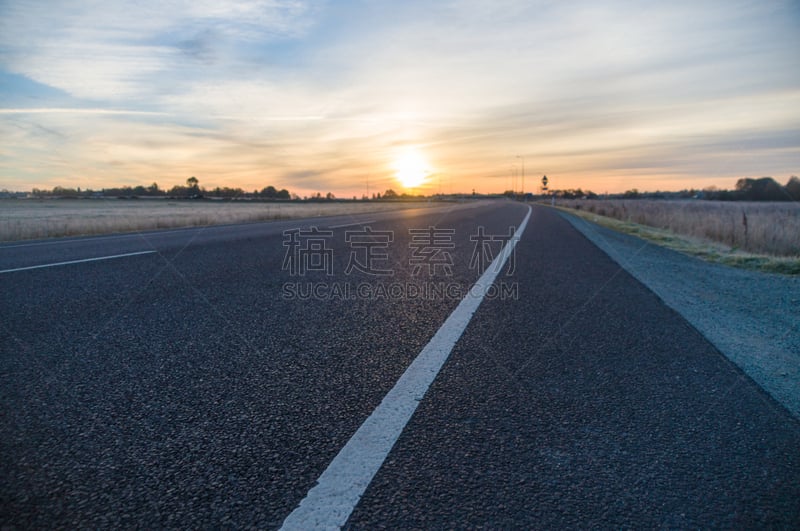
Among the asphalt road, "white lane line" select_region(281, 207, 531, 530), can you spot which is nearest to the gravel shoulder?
the asphalt road

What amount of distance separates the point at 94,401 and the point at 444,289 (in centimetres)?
390

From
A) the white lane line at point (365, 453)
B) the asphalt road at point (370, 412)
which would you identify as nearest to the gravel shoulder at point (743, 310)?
the asphalt road at point (370, 412)

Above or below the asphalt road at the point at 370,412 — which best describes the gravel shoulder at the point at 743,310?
below

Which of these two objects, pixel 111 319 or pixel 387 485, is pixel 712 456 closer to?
pixel 387 485

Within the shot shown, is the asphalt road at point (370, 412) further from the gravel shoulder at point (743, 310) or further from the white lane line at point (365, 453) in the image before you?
the gravel shoulder at point (743, 310)

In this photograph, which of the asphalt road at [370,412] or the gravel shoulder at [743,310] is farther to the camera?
the gravel shoulder at [743,310]

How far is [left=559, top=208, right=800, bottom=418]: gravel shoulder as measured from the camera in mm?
3097

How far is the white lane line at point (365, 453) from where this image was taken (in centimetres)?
154

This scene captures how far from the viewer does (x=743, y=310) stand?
4.96 meters

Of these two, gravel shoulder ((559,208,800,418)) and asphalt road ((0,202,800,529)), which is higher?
asphalt road ((0,202,800,529))

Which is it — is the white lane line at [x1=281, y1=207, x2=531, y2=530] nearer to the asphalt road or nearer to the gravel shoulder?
the asphalt road

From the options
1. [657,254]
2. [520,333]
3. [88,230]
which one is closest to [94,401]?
[520,333]

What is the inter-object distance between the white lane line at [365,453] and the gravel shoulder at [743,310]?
2005 millimetres

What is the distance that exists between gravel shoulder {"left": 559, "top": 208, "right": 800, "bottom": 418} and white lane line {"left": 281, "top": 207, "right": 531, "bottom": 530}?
6.58ft
